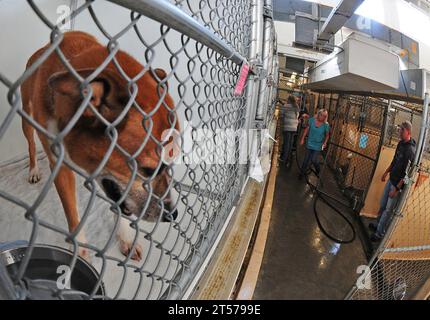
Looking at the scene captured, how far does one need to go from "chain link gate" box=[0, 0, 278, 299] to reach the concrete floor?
185 centimetres

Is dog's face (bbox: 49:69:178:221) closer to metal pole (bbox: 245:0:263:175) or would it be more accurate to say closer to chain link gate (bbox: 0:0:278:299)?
chain link gate (bbox: 0:0:278:299)

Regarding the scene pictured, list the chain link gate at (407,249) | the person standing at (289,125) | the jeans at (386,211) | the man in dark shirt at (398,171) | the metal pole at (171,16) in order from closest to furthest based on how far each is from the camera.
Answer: the metal pole at (171,16), the chain link gate at (407,249), the man in dark shirt at (398,171), the jeans at (386,211), the person standing at (289,125)

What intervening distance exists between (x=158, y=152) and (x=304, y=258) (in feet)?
12.4

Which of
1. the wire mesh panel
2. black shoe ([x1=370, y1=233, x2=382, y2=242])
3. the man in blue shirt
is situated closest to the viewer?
black shoe ([x1=370, y1=233, x2=382, y2=242])

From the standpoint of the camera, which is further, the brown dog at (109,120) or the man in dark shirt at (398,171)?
the man in dark shirt at (398,171)

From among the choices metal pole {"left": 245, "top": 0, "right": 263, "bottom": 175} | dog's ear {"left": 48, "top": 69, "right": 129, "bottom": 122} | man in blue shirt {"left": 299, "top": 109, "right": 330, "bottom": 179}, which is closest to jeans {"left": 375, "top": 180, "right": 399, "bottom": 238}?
man in blue shirt {"left": 299, "top": 109, "right": 330, "bottom": 179}

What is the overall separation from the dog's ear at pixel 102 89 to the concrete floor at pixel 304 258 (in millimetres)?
3070

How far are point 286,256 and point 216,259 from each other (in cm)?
258

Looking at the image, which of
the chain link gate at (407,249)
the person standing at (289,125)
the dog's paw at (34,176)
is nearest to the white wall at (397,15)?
the person standing at (289,125)

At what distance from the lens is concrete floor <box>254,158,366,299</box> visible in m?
3.31

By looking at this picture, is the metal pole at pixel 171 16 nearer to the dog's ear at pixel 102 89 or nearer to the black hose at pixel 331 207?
the dog's ear at pixel 102 89

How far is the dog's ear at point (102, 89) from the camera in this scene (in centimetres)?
81

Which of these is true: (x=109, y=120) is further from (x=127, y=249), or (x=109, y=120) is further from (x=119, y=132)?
(x=127, y=249)

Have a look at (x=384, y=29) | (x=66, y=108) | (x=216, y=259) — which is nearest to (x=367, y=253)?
(x=216, y=259)
